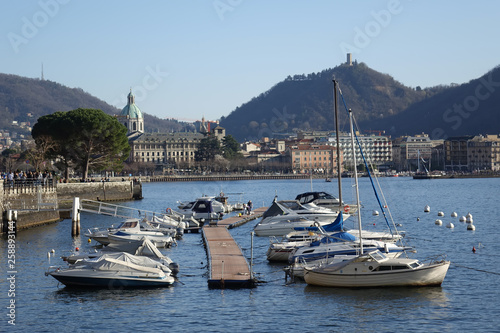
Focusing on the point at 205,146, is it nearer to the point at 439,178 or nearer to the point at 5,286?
the point at 439,178

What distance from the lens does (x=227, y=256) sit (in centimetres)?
3186

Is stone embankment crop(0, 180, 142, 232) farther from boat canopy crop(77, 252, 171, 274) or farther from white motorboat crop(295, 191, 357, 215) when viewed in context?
white motorboat crop(295, 191, 357, 215)

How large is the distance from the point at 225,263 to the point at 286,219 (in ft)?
33.5

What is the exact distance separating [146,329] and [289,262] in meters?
9.27

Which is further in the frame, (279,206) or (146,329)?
(279,206)

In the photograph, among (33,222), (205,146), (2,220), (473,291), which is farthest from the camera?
(205,146)

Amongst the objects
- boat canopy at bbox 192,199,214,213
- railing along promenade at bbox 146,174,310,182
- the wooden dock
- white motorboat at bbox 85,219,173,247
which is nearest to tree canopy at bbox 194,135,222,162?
railing along promenade at bbox 146,174,310,182


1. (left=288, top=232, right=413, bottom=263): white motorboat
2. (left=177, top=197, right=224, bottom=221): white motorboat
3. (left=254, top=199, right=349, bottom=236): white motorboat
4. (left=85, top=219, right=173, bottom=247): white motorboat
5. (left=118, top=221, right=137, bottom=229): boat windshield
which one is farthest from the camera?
(left=177, top=197, right=224, bottom=221): white motorboat

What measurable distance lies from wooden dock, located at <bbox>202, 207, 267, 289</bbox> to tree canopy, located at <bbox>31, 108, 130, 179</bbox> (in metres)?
36.6

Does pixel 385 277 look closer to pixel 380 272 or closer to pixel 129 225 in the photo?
pixel 380 272

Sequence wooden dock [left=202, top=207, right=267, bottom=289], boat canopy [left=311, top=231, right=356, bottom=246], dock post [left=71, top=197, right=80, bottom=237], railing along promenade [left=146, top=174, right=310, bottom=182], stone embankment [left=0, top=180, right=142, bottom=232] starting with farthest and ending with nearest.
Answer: railing along promenade [left=146, top=174, right=310, bottom=182] < stone embankment [left=0, top=180, right=142, bottom=232] < dock post [left=71, top=197, right=80, bottom=237] < boat canopy [left=311, top=231, right=356, bottom=246] < wooden dock [left=202, top=207, right=267, bottom=289]

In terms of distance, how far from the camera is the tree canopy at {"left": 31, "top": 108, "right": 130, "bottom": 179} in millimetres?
76375

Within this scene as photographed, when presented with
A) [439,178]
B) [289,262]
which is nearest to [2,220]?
[289,262]

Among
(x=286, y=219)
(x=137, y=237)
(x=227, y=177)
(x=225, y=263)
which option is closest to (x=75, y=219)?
(x=137, y=237)
